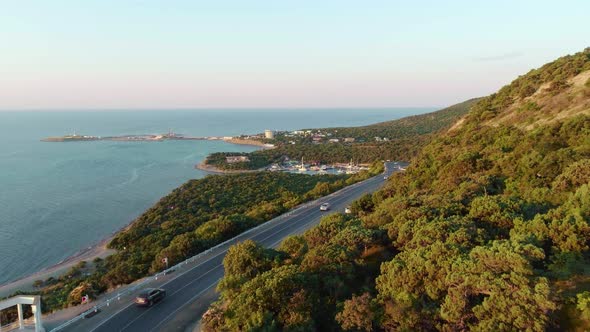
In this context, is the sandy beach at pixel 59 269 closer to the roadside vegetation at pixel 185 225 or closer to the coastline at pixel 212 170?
the roadside vegetation at pixel 185 225

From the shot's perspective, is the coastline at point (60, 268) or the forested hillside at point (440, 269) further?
the coastline at point (60, 268)

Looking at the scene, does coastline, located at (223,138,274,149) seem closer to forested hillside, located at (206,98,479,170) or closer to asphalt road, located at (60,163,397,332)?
forested hillside, located at (206,98,479,170)

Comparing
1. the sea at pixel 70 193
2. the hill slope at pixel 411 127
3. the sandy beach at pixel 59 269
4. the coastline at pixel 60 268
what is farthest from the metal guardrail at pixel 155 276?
the hill slope at pixel 411 127

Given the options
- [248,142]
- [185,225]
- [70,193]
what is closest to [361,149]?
[248,142]

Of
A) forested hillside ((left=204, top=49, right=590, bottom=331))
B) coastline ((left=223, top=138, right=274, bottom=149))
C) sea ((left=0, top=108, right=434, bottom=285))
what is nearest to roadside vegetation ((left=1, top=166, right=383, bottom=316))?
sea ((left=0, top=108, right=434, bottom=285))

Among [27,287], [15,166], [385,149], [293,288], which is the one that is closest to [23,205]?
[27,287]

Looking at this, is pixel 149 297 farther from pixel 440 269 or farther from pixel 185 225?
pixel 185 225
